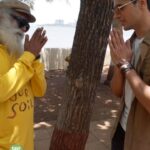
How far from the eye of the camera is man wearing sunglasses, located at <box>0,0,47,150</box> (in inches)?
91.9

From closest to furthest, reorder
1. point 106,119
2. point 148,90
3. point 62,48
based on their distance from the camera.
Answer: point 148,90 → point 106,119 → point 62,48

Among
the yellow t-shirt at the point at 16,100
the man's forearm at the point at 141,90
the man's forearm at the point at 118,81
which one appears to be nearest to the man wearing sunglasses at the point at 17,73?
the yellow t-shirt at the point at 16,100

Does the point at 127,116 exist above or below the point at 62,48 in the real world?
above

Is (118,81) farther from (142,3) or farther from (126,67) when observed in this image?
(142,3)

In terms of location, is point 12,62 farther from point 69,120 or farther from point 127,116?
point 69,120

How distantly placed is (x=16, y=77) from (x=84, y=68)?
113cm

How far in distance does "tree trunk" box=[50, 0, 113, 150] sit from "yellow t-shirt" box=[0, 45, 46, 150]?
2.78ft

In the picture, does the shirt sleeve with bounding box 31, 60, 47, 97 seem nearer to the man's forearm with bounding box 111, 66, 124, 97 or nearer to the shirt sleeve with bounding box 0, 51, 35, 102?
the shirt sleeve with bounding box 0, 51, 35, 102

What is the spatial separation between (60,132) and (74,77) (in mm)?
605

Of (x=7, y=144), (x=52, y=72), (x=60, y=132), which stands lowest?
(x=52, y=72)

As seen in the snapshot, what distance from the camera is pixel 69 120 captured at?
11.5 ft

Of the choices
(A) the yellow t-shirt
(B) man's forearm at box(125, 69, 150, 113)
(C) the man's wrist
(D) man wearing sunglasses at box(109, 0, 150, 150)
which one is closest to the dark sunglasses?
(A) the yellow t-shirt

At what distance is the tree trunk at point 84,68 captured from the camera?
330 cm

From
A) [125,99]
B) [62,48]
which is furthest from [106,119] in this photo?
A: [62,48]
